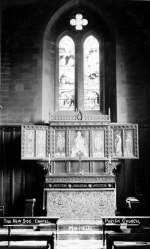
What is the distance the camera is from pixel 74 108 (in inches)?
616

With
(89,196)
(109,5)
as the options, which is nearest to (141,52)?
(109,5)

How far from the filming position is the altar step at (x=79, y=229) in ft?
35.2

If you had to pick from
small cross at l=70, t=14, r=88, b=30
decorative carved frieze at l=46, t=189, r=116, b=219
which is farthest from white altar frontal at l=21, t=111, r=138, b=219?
small cross at l=70, t=14, r=88, b=30

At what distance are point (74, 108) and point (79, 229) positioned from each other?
536cm

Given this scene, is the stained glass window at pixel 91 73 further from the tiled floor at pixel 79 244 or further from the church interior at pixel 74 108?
the tiled floor at pixel 79 244

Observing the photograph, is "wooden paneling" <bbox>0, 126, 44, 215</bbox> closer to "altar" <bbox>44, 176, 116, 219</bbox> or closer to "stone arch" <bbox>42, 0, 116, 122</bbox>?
"altar" <bbox>44, 176, 116, 219</bbox>

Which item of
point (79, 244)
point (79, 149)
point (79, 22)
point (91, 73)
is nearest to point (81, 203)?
point (79, 149)

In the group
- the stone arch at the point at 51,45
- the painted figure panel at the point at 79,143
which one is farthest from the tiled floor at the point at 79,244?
the stone arch at the point at 51,45

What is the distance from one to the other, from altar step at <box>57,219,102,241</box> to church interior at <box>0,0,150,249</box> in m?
0.37

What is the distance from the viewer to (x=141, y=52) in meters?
15.4

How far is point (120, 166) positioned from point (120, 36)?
4.77 meters

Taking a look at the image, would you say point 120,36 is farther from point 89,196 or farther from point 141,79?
point 89,196

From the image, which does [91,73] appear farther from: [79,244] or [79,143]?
[79,244]

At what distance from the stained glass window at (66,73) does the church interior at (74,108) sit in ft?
0.12
